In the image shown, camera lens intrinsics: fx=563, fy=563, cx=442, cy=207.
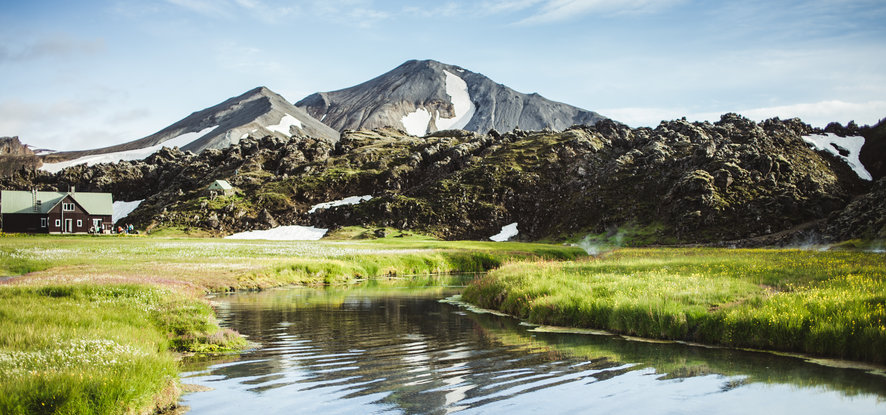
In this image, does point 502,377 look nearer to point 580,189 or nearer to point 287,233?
point 287,233

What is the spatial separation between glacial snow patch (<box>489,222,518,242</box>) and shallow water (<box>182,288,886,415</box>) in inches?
4614

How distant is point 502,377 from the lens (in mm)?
15727

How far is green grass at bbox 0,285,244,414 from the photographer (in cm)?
1089

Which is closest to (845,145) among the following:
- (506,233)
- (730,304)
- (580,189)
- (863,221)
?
(580,189)

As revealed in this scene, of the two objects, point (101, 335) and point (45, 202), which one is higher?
point (45, 202)

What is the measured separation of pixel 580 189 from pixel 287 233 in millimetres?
79985

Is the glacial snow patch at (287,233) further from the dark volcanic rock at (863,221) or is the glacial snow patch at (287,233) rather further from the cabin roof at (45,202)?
the dark volcanic rock at (863,221)

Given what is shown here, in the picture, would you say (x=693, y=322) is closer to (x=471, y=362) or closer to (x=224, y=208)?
(x=471, y=362)

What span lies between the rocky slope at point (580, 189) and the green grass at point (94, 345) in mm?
81590

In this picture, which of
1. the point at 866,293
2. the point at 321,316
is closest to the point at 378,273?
the point at 321,316

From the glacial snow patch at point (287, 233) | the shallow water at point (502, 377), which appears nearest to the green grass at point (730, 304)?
the shallow water at point (502, 377)

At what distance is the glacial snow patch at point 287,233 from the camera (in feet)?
467

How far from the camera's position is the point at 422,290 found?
45.1m

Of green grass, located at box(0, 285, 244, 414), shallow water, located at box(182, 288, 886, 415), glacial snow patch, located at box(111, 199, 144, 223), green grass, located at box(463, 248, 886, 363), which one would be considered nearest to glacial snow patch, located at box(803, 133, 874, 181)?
green grass, located at box(463, 248, 886, 363)
